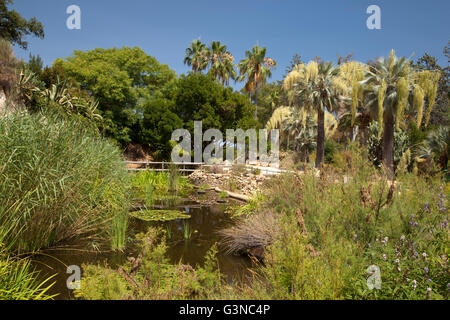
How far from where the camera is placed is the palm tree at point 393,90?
14.7 m

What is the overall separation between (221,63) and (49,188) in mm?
31973

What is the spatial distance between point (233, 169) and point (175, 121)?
938 cm

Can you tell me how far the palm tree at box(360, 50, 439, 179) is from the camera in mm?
14656

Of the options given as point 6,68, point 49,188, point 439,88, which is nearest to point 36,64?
point 6,68

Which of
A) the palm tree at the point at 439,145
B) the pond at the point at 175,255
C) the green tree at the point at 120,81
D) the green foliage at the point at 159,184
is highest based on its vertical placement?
the green tree at the point at 120,81

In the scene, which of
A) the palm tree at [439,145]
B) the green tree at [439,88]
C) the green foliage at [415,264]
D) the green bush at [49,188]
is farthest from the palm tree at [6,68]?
the green tree at [439,88]

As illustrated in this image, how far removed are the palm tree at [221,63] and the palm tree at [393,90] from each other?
2063cm

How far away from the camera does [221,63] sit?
3453cm

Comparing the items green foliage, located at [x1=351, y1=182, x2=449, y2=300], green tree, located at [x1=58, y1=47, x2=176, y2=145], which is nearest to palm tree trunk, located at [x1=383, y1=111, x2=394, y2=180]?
green foliage, located at [x1=351, y1=182, x2=449, y2=300]

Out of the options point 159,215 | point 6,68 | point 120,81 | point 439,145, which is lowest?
point 159,215

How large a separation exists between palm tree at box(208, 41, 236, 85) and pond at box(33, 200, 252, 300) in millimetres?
28151

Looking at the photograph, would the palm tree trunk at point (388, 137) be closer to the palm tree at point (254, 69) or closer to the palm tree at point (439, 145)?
the palm tree at point (439, 145)

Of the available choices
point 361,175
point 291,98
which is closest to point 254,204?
point 361,175

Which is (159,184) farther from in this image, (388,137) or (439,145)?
(439,145)
